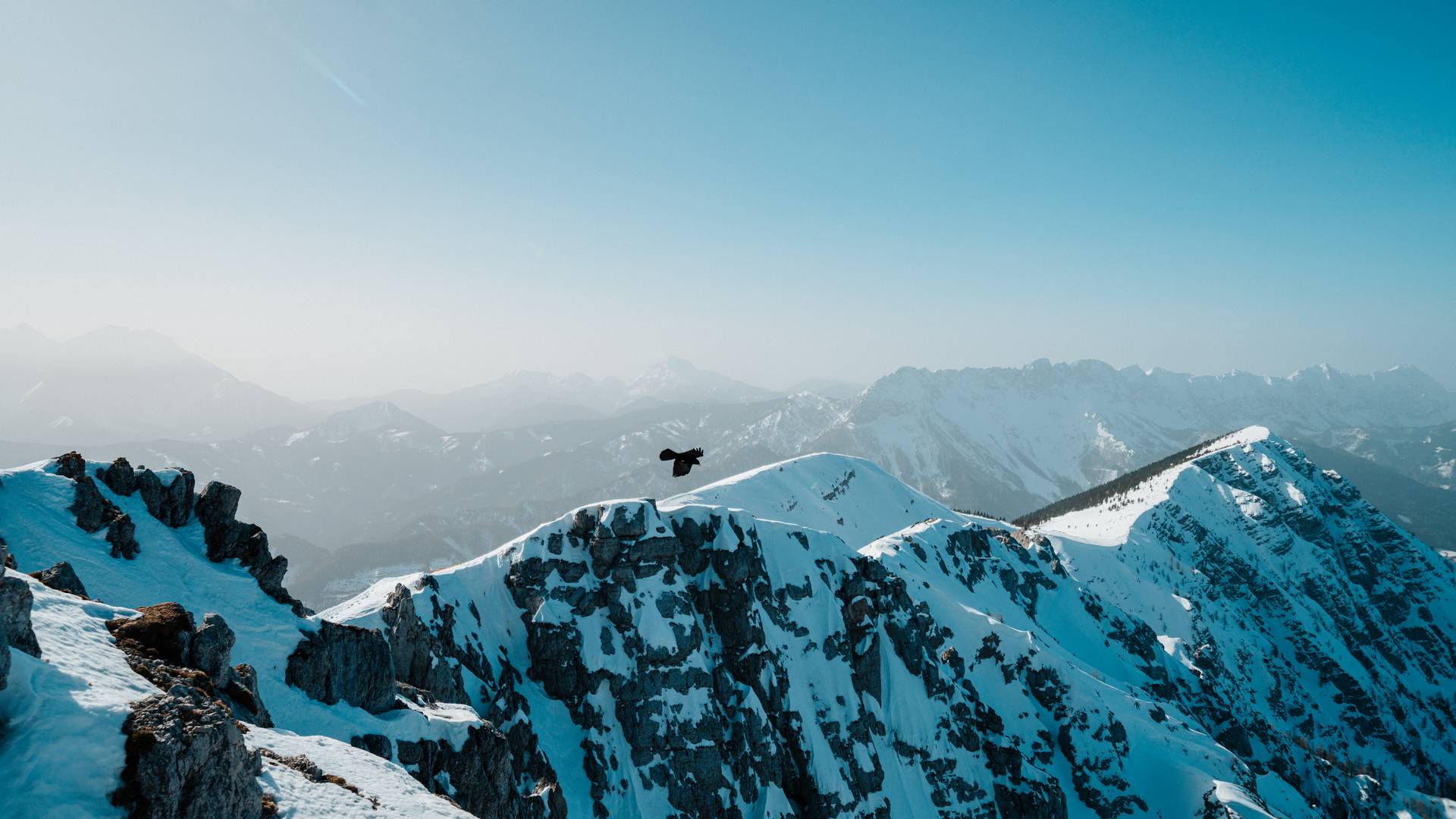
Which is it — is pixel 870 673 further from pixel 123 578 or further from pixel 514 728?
pixel 123 578

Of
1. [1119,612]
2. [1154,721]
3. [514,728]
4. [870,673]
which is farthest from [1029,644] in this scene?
[514,728]

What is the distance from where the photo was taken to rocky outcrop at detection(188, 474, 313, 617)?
56.8 meters

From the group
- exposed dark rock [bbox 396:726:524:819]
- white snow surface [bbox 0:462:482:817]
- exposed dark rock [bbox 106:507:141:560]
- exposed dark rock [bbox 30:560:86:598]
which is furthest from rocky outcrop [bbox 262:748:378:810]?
exposed dark rock [bbox 106:507:141:560]

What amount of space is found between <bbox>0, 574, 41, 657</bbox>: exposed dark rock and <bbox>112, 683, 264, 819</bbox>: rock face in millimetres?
5490

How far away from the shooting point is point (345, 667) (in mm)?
52500

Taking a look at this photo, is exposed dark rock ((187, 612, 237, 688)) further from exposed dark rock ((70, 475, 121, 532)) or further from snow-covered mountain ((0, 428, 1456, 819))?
exposed dark rock ((70, 475, 121, 532))

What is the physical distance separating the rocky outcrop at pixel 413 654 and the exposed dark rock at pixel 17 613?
163 feet

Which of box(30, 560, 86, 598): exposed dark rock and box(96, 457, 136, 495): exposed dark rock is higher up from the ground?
box(96, 457, 136, 495): exposed dark rock

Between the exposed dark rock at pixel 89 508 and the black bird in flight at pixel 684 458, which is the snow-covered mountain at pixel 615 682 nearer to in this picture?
the exposed dark rock at pixel 89 508

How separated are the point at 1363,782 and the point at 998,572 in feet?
Answer: 339

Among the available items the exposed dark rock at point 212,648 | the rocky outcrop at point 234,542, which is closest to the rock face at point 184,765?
the exposed dark rock at point 212,648

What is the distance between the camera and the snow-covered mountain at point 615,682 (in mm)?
29000

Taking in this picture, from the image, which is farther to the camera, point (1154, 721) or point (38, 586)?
point (1154, 721)

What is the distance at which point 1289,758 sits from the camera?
6388 inches
